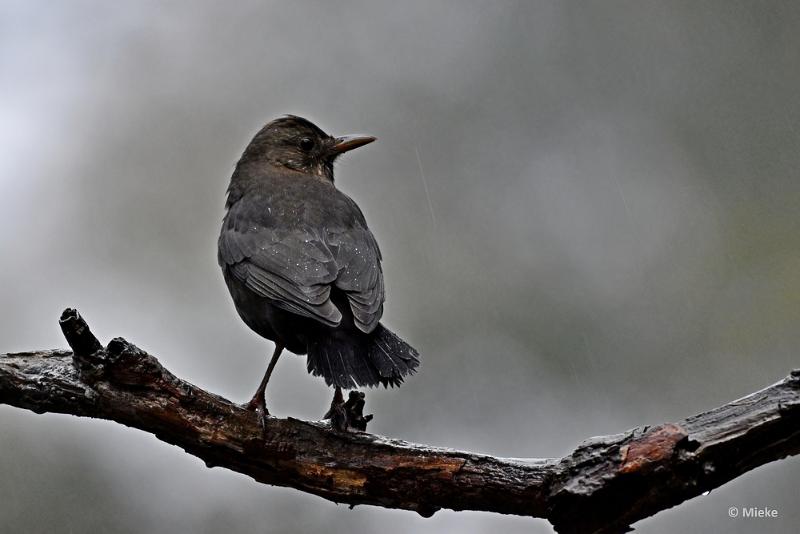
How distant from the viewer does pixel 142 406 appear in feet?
12.3

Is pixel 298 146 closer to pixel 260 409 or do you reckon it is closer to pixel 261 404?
pixel 261 404

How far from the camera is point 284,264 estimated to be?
4.80 meters

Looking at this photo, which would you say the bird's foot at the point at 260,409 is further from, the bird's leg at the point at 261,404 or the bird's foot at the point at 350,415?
the bird's foot at the point at 350,415

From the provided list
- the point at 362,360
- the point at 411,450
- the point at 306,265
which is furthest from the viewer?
the point at 306,265

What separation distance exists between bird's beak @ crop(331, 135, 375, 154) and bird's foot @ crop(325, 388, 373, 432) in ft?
7.54

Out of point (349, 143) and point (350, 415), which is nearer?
point (350, 415)

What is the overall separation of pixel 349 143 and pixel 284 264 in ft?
5.36

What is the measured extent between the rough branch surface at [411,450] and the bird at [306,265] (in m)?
0.22

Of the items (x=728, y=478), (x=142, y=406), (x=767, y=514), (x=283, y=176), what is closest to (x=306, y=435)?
(x=142, y=406)

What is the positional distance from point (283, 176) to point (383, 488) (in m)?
2.44

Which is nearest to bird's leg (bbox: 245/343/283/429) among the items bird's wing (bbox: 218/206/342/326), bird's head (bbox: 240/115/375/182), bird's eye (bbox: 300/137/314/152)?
bird's wing (bbox: 218/206/342/326)

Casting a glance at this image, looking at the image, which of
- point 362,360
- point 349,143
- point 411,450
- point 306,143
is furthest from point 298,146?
point 411,450

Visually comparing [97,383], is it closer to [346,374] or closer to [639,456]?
[346,374]

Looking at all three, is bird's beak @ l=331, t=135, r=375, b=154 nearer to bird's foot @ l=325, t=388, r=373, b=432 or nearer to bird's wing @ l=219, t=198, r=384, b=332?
bird's wing @ l=219, t=198, r=384, b=332
